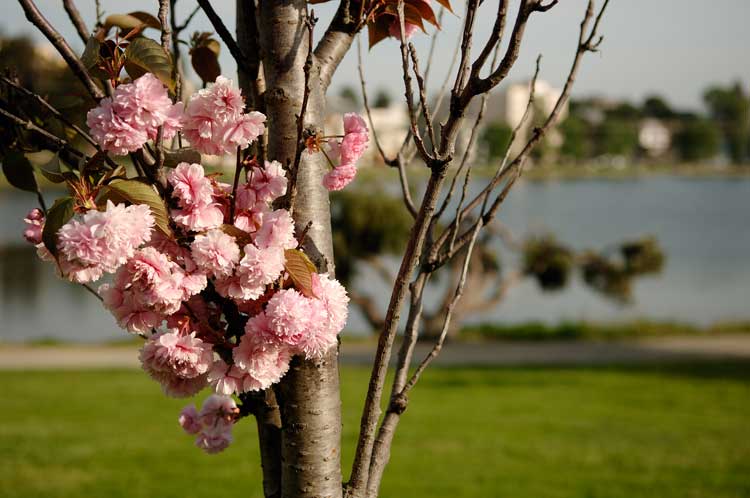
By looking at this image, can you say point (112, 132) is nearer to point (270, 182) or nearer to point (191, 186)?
point (191, 186)

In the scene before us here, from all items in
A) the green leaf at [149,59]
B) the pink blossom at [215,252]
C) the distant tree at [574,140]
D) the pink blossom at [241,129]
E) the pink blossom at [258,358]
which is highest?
the distant tree at [574,140]

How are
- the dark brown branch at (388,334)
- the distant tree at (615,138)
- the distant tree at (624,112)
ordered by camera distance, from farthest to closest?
the distant tree at (624,112) → the distant tree at (615,138) → the dark brown branch at (388,334)

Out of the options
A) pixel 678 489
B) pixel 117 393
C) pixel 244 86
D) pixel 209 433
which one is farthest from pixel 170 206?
pixel 117 393

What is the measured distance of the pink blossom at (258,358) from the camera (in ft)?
3.43

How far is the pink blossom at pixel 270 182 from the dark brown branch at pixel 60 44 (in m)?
0.24

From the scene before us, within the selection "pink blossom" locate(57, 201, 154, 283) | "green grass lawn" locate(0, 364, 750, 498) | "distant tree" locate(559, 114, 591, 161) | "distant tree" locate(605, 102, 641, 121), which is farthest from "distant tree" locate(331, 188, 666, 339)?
"distant tree" locate(605, 102, 641, 121)

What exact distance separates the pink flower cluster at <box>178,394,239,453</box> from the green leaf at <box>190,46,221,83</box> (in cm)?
61

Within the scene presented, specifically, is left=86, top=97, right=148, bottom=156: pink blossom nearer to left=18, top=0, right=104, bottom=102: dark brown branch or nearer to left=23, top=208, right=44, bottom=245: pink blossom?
left=18, top=0, right=104, bottom=102: dark brown branch

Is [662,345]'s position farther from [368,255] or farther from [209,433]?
[209,433]

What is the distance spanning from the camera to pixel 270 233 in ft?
3.40

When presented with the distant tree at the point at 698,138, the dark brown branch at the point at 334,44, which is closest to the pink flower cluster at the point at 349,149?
the dark brown branch at the point at 334,44

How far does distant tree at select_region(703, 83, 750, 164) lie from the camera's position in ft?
311

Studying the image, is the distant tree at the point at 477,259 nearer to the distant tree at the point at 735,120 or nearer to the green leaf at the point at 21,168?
the green leaf at the point at 21,168

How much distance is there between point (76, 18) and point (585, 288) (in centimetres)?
1821
